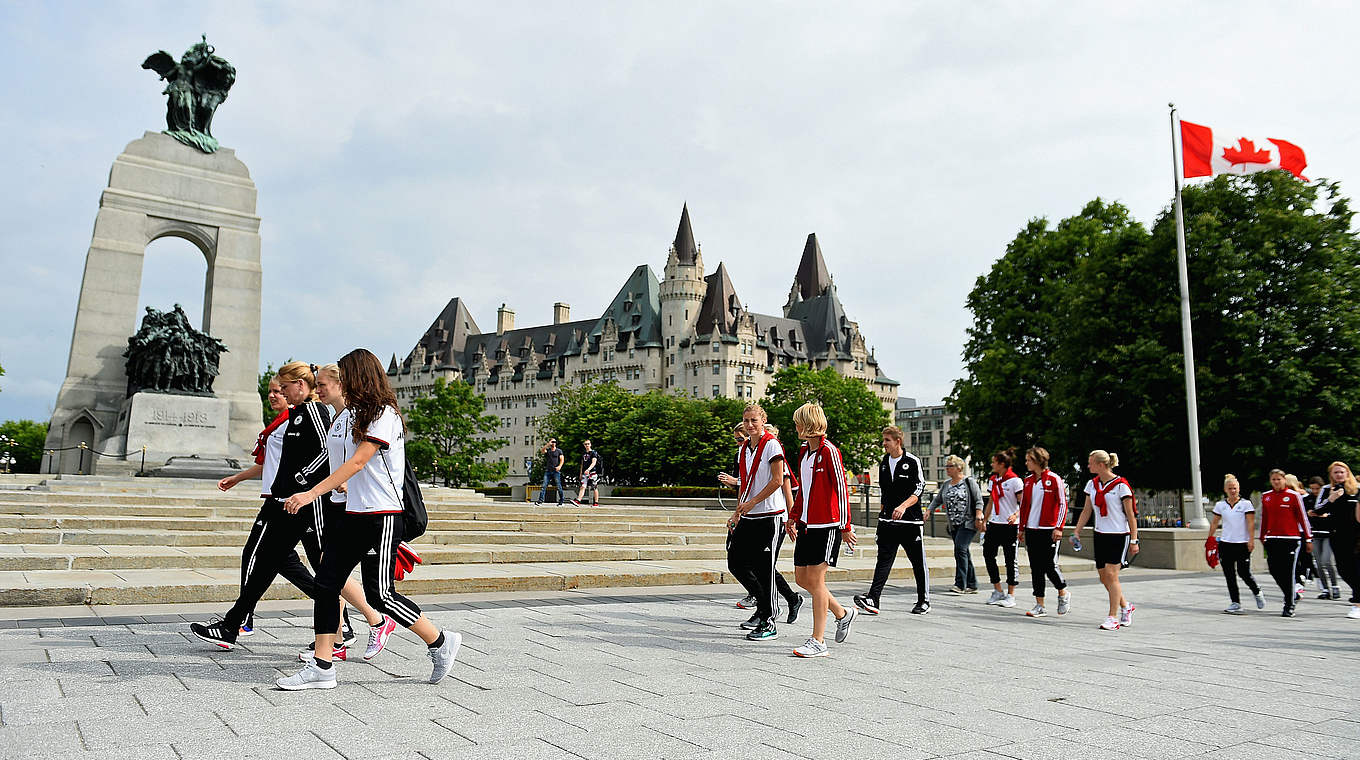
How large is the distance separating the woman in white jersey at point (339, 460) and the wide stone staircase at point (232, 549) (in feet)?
11.5

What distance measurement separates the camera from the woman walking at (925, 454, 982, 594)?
12188 mm

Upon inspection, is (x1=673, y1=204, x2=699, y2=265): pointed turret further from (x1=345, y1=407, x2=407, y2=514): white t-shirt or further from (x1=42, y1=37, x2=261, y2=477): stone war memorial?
(x1=345, y1=407, x2=407, y2=514): white t-shirt

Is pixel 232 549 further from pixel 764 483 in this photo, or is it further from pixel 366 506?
pixel 366 506

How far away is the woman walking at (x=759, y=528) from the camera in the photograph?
7582 mm

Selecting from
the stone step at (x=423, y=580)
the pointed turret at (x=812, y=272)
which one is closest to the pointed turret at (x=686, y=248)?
the pointed turret at (x=812, y=272)

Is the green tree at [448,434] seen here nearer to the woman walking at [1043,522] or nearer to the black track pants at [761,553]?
the woman walking at [1043,522]

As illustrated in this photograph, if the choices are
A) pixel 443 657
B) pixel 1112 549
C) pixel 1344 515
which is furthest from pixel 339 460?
pixel 1344 515

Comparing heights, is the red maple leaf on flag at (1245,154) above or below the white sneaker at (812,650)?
above

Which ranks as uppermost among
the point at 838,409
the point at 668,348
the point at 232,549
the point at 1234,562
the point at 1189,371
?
the point at 668,348

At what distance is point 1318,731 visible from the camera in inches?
184

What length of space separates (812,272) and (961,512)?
11689 centimetres

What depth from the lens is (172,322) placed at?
77.5 feet

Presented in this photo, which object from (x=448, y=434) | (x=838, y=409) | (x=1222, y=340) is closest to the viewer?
(x=1222, y=340)

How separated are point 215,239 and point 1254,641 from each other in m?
25.4
